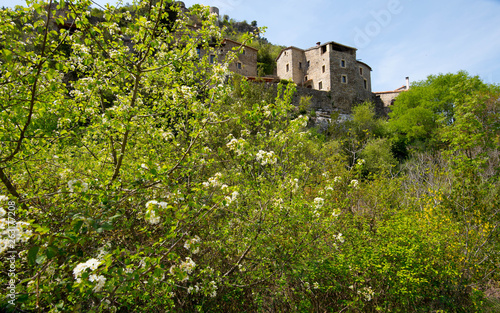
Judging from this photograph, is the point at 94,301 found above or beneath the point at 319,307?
above

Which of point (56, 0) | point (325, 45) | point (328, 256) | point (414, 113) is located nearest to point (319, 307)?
point (328, 256)

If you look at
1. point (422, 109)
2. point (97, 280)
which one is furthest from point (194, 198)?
point (422, 109)

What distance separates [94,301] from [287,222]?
2.57m

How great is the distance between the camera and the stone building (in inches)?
1467

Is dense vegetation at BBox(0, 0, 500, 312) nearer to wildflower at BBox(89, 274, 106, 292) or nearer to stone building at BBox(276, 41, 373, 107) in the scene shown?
wildflower at BBox(89, 274, 106, 292)

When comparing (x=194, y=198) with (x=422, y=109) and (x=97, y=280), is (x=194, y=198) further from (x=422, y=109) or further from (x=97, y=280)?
(x=422, y=109)

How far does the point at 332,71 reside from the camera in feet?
123

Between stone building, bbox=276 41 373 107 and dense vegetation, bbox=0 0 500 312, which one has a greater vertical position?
stone building, bbox=276 41 373 107

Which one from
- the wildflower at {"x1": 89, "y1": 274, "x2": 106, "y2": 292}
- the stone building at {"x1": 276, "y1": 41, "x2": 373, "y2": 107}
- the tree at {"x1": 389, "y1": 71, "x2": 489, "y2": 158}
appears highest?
the stone building at {"x1": 276, "y1": 41, "x2": 373, "y2": 107}

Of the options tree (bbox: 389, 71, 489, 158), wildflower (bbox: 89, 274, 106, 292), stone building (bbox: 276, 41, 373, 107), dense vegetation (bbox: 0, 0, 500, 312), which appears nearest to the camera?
wildflower (bbox: 89, 274, 106, 292)

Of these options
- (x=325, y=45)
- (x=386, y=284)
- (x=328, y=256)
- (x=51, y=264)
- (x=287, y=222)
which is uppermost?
(x=325, y=45)

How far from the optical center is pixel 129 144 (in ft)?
13.7

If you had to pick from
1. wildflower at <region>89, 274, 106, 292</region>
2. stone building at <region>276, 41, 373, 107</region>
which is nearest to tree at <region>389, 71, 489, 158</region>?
stone building at <region>276, 41, 373, 107</region>

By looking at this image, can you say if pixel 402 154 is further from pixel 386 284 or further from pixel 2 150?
pixel 2 150
